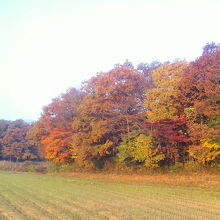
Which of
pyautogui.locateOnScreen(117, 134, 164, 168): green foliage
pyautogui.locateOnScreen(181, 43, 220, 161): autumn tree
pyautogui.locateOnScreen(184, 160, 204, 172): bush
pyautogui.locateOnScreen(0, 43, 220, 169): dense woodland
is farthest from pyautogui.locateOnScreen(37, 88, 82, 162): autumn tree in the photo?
pyautogui.locateOnScreen(181, 43, 220, 161): autumn tree

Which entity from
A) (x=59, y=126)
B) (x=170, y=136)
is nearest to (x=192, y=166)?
(x=170, y=136)

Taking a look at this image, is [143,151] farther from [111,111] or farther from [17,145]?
[17,145]

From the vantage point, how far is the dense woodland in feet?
83.1

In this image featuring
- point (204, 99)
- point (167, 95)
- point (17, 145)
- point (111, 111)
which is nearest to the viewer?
point (204, 99)

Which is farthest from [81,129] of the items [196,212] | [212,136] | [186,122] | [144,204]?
[196,212]

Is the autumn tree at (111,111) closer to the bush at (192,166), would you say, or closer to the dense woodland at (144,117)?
the dense woodland at (144,117)

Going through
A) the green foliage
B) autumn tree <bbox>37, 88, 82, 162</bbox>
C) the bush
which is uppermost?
autumn tree <bbox>37, 88, 82, 162</bbox>

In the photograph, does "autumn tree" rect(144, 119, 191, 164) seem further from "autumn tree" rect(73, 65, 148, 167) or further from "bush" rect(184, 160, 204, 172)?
"autumn tree" rect(73, 65, 148, 167)

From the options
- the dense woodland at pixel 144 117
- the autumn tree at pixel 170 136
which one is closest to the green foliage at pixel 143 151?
the dense woodland at pixel 144 117

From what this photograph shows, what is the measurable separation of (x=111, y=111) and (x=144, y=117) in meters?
4.00

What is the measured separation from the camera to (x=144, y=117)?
108 ft

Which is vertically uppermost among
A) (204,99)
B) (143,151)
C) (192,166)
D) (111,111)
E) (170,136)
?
(111,111)

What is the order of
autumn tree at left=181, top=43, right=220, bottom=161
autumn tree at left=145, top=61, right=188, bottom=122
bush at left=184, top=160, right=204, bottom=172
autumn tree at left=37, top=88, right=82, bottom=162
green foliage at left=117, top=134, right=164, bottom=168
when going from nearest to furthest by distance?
autumn tree at left=181, top=43, right=220, bottom=161 → bush at left=184, top=160, right=204, bottom=172 → autumn tree at left=145, top=61, right=188, bottom=122 → green foliage at left=117, top=134, right=164, bottom=168 → autumn tree at left=37, top=88, right=82, bottom=162

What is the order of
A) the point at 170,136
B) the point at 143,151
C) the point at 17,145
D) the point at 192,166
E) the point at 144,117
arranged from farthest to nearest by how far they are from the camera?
1. the point at 17,145
2. the point at 144,117
3. the point at 143,151
4. the point at 192,166
5. the point at 170,136
